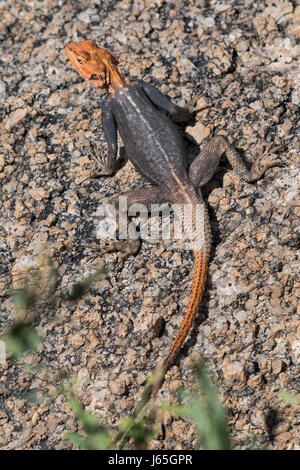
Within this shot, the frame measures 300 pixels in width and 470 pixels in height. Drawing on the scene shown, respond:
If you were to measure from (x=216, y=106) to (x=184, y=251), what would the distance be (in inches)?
54.6

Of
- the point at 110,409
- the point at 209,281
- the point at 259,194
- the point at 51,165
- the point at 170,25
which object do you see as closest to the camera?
the point at 110,409

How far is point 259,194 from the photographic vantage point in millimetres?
4301

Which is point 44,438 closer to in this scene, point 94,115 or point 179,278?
point 179,278

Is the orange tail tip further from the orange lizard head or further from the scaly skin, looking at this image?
the orange lizard head

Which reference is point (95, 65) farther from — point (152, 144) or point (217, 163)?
point (217, 163)

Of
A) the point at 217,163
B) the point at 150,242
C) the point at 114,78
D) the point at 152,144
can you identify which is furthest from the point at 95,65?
Result: the point at 150,242

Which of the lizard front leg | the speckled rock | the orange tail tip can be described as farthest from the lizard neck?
the orange tail tip

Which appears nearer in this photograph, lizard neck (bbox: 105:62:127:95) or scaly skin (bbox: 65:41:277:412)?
scaly skin (bbox: 65:41:277:412)

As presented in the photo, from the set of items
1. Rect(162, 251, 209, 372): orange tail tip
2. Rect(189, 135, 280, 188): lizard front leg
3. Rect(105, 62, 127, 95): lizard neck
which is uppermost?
Rect(105, 62, 127, 95): lizard neck

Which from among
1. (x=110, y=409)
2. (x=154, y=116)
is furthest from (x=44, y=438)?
(x=154, y=116)

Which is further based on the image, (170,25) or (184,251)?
(170,25)

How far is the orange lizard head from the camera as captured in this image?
4.63 m

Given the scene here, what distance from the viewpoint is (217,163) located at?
4383 mm

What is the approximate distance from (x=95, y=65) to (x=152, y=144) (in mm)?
857
